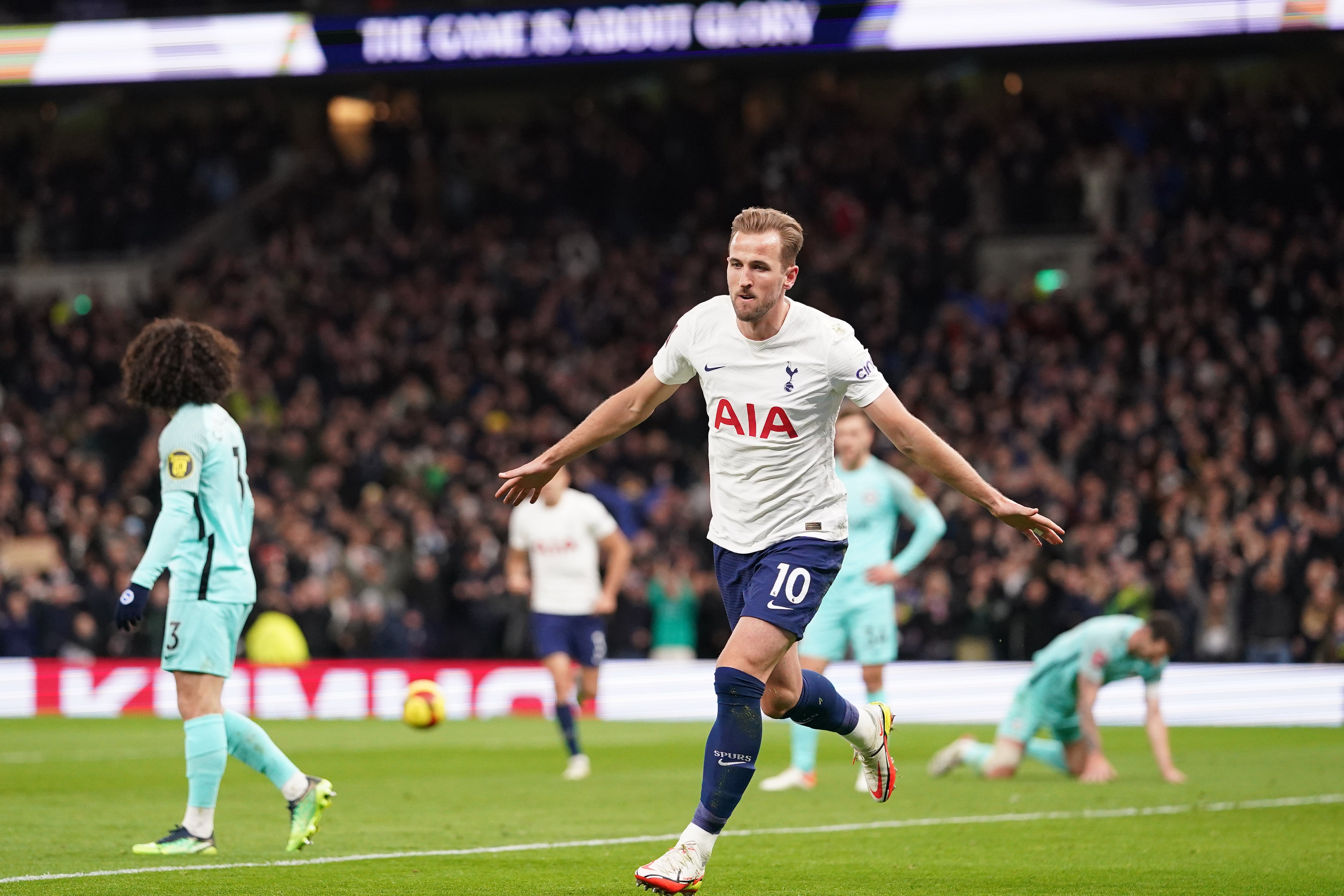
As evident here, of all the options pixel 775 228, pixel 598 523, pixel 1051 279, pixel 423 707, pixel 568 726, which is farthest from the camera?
pixel 1051 279

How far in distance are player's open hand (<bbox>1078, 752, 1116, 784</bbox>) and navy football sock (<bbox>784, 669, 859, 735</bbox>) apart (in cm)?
545

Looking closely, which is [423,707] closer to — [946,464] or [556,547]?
[556,547]

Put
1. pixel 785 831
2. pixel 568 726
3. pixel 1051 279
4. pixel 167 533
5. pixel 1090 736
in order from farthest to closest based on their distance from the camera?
pixel 1051 279 → pixel 568 726 → pixel 1090 736 → pixel 785 831 → pixel 167 533

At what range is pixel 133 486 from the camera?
2548cm

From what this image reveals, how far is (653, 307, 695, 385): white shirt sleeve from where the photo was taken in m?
7.24

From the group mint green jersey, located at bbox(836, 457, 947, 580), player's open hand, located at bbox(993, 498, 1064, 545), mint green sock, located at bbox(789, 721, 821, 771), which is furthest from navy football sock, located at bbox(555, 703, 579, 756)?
player's open hand, located at bbox(993, 498, 1064, 545)

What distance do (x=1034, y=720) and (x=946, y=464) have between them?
612 cm

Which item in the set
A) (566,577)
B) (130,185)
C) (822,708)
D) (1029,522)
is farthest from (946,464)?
(130,185)

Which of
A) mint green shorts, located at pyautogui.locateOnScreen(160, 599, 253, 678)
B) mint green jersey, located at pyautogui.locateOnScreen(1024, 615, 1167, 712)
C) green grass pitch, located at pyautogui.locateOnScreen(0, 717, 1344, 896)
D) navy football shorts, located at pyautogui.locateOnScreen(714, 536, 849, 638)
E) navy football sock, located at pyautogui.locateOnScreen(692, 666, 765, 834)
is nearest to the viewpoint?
navy football sock, located at pyautogui.locateOnScreen(692, 666, 765, 834)

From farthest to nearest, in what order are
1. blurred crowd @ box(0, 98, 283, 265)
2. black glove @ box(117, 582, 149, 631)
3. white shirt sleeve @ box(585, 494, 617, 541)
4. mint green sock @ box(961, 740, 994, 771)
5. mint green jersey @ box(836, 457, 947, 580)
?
1. blurred crowd @ box(0, 98, 283, 265)
2. white shirt sleeve @ box(585, 494, 617, 541)
3. mint green sock @ box(961, 740, 994, 771)
4. mint green jersey @ box(836, 457, 947, 580)
5. black glove @ box(117, 582, 149, 631)

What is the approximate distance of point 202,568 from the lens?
27.1 ft

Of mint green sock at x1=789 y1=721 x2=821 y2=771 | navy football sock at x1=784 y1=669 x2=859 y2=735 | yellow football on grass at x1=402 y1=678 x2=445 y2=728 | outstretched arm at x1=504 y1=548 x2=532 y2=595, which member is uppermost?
outstretched arm at x1=504 y1=548 x2=532 y2=595

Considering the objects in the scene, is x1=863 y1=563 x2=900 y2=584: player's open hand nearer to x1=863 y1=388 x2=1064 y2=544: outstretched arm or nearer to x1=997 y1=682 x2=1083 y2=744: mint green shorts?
x1=997 y1=682 x2=1083 y2=744: mint green shorts

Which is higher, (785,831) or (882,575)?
(882,575)
